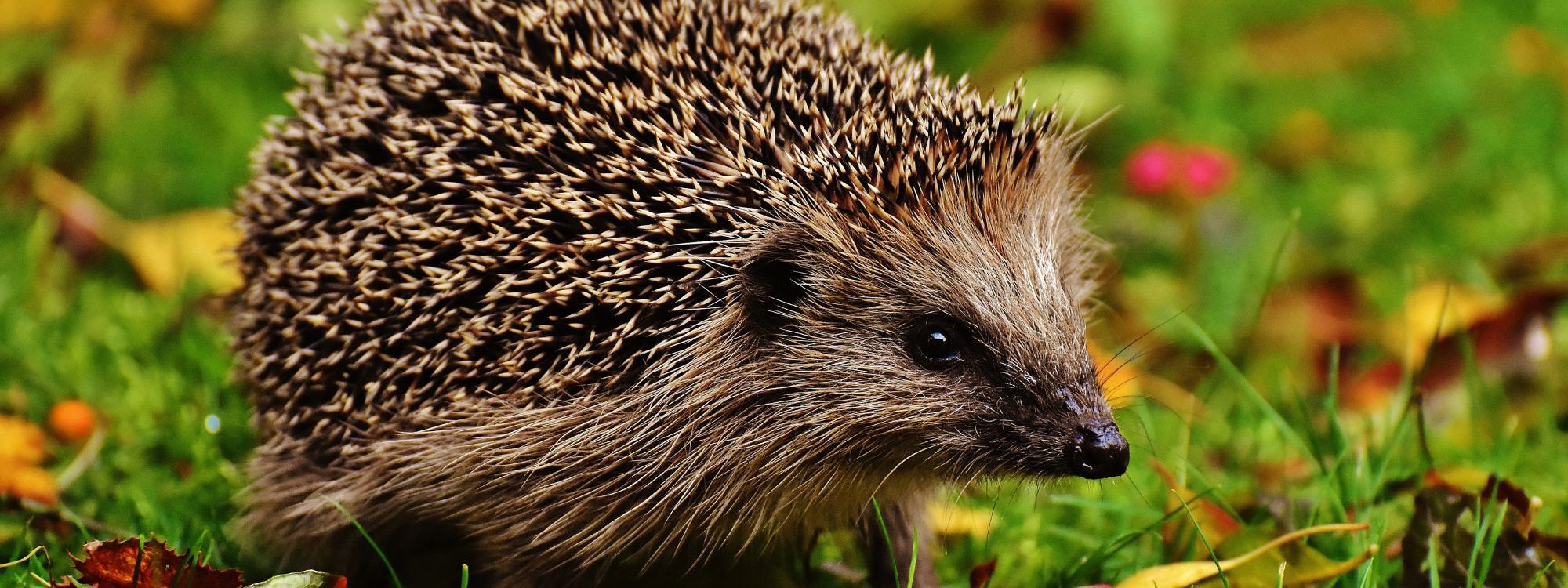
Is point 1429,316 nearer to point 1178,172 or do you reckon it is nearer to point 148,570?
point 1178,172

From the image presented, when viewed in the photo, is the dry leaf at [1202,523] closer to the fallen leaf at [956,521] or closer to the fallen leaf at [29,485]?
the fallen leaf at [956,521]

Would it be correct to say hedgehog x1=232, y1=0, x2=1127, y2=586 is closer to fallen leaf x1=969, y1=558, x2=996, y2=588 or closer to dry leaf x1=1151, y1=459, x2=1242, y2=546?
fallen leaf x1=969, y1=558, x2=996, y2=588

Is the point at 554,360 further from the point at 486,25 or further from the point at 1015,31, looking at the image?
the point at 1015,31

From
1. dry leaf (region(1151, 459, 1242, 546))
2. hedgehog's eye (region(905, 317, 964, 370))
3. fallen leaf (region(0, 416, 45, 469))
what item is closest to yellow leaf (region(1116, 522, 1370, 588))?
dry leaf (region(1151, 459, 1242, 546))

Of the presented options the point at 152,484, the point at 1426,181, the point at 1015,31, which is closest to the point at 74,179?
the point at 152,484

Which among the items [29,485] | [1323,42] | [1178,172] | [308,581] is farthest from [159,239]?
[1323,42]

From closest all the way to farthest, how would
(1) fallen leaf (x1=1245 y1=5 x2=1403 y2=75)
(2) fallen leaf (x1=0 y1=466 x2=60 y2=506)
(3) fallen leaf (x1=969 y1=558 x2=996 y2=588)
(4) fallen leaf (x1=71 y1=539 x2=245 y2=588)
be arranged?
(4) fallen leaf (x1=71 y1=539 x2=245 y2=588) < (3) fallen leaf (x1=969 y1=558 x2=996 y2=588) < (2) fallen leaf (x1=0 y1=466 x2=60 y2=506) < (1) fallen leaf (x1=1245 y1=5 x2=1403 y2=75)
